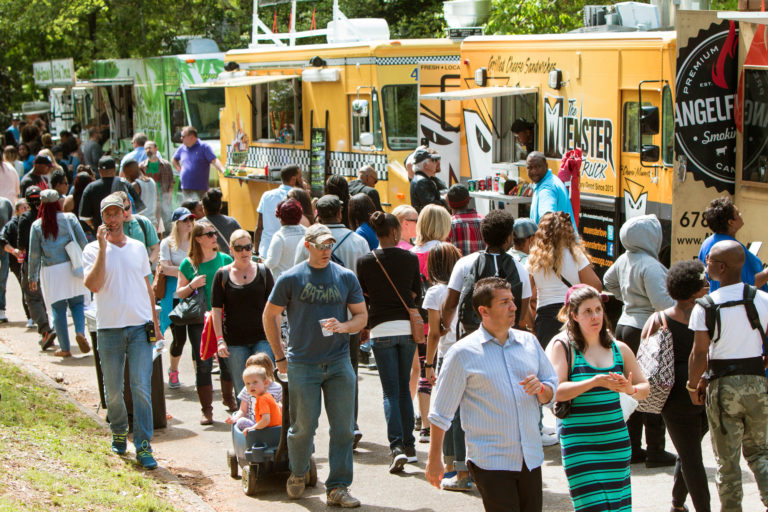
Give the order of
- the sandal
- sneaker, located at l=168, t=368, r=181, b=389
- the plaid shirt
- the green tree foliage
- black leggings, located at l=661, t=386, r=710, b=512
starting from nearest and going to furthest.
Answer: black leggings, located at l=661, t=386, r=710, b=512 → the plaid shirt → sneaker, located at l=168, t=368, r=181, b=389 → the sandal → the green tree foliage

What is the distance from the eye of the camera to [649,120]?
984 cm

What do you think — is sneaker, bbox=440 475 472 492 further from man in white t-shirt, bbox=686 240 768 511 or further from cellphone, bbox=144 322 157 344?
cellphone, bbox=144 322 157 344

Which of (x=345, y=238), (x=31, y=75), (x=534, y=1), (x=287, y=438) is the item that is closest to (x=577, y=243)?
(x=345, y=238)

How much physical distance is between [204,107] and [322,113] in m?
5.21

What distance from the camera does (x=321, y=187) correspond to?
47.8 feet

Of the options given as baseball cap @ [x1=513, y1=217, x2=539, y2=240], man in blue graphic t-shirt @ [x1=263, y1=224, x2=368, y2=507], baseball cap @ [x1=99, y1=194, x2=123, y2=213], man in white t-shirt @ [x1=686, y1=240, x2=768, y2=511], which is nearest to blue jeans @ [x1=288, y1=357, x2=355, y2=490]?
man in blue graphic t-shirt @ [x1=263, y1=224, x2=368, y2=507]

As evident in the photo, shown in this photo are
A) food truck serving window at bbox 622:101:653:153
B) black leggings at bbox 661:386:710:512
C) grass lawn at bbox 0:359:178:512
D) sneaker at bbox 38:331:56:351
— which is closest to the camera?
black leggings at bbox 661:386:710:512

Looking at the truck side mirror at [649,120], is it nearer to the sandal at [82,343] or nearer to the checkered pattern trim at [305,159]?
the checkered pattern trim at [305,159]

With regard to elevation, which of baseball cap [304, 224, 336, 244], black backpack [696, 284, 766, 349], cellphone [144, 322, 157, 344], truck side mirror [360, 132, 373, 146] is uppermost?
truck side mirror [360, 132, 373, 146]

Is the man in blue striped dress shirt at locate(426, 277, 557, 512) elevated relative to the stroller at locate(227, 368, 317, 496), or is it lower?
elevated

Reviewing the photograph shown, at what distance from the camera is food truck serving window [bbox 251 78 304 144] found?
50.2 ft

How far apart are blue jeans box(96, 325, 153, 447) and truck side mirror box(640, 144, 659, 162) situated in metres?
4.99

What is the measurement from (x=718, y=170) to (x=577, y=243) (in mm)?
3059

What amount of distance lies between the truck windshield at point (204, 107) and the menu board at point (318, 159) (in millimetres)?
4932
